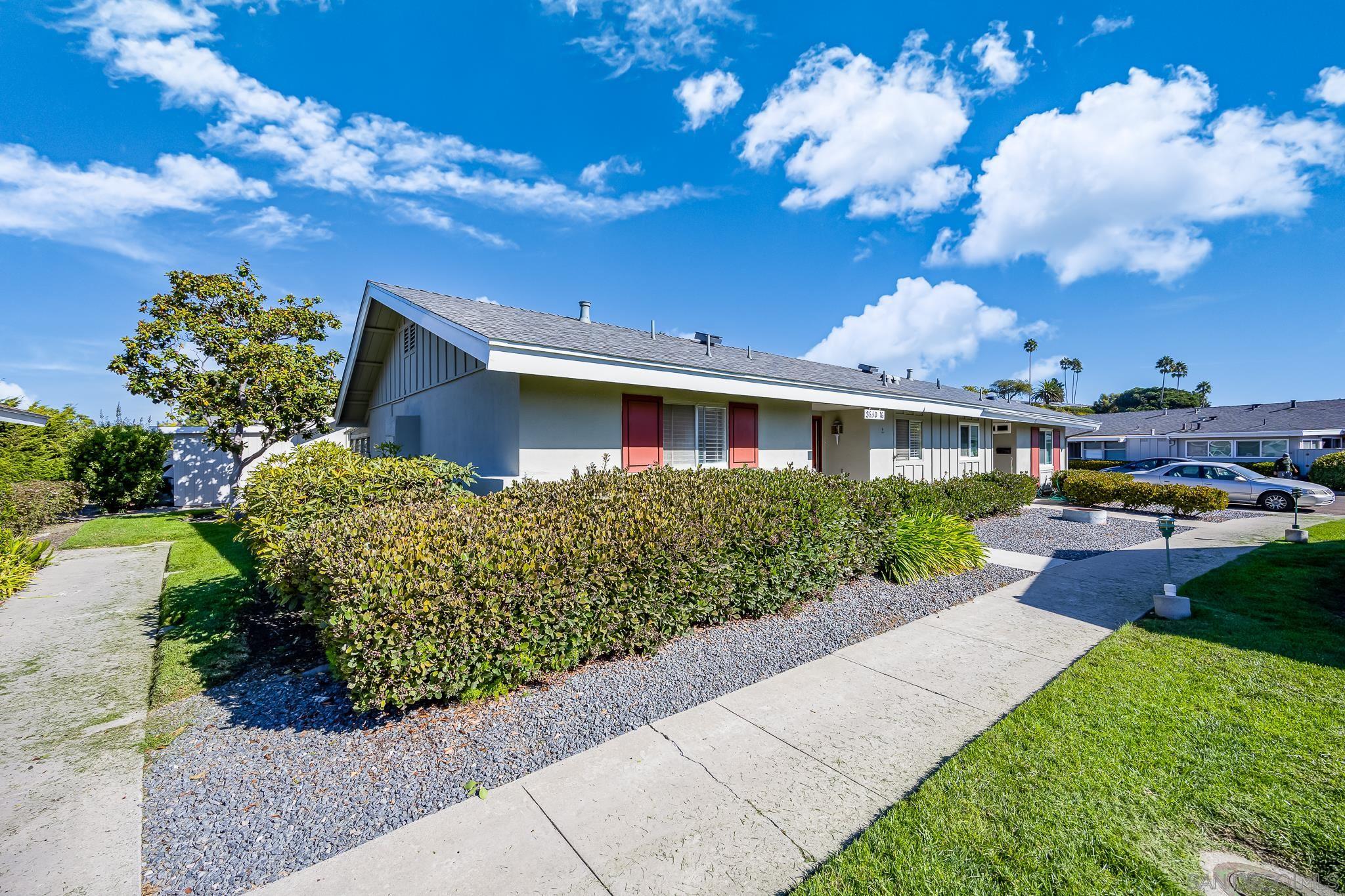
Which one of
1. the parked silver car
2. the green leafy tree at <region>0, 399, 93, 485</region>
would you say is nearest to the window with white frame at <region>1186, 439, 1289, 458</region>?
the parked silver car

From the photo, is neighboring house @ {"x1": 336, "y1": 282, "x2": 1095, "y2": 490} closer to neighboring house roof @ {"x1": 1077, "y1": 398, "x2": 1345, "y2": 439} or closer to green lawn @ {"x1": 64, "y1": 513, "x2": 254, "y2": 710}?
green lawn @ {"x1": 64, "y1": 513, "x2": 254, "y2": 710}

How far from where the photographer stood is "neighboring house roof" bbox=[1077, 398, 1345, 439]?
27.4 meters

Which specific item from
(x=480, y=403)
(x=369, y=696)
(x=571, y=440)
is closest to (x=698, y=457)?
(x=571, y=440)

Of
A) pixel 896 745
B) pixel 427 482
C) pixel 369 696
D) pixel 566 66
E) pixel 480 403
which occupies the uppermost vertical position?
pixel 566 66

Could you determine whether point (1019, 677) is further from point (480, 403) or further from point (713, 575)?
point (480, 403)

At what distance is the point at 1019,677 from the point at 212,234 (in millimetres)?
18377

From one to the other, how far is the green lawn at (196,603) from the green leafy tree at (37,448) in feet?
6.99

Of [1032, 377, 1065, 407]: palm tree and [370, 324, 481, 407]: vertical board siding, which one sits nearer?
[370, 324, 481, 407]: vertical board siding

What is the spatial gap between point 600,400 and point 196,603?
241 inches

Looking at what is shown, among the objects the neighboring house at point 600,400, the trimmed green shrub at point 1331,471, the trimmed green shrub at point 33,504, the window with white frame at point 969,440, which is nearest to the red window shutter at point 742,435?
the neighboring house at point 600,400

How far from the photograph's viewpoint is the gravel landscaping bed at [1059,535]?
1019 centimetres

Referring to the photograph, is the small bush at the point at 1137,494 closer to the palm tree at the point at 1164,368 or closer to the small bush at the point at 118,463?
the small bush at the point at 118,463

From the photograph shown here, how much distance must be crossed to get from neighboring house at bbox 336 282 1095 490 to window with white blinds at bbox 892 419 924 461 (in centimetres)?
5

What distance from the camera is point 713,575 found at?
521 cm
